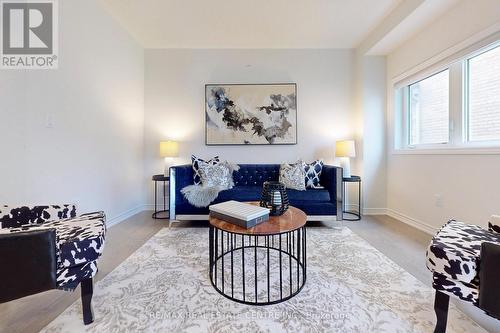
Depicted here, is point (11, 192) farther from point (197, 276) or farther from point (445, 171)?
point (445, 171)

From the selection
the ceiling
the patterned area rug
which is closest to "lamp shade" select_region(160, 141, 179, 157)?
the ceiling

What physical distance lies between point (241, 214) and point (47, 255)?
97 cm

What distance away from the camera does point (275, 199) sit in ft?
5.22

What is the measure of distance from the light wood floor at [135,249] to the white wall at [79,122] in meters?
0.48

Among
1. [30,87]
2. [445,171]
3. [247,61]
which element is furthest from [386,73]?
[30,87]

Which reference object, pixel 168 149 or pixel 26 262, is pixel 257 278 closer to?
pixel 26 262

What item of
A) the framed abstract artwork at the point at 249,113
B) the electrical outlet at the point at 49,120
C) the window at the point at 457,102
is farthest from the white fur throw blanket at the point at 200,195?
the window at the point at 457,102

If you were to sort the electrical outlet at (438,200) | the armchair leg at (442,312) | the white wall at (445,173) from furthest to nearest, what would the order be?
the electrical outlet at (438,200) < the white wall at (445,173) < the armchair leg at (442,312)

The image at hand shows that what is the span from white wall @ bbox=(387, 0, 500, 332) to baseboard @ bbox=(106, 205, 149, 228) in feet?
11.2

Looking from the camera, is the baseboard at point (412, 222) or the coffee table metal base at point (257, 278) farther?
the baseboard at point (412, 222)

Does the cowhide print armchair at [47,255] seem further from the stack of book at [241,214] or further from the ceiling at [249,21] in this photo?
the ceiling at [249,21]

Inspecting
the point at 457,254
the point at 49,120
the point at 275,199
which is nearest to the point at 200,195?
the point at 275,199

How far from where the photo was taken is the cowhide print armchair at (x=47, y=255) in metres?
0.96

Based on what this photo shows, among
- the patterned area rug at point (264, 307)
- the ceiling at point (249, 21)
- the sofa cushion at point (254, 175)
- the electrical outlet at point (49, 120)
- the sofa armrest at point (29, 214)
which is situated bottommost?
the patterned area rug at point (264, 307)
